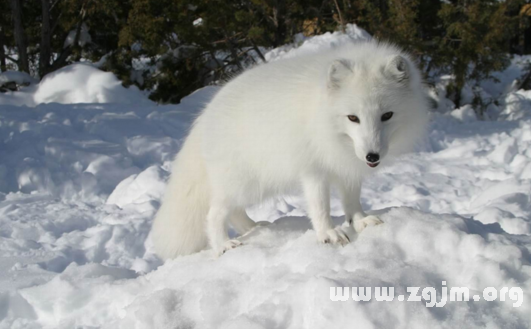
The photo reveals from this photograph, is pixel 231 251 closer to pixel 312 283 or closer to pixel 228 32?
pixel 312 283

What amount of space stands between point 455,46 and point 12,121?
23.9 ft

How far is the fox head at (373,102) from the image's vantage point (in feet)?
6.89

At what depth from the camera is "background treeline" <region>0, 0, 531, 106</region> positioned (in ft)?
26.6

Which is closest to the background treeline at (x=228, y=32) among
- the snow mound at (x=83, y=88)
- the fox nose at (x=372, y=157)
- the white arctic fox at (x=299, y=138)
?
the snow mound at (x=83, y=88)

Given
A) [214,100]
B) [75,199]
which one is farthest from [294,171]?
[75,199]

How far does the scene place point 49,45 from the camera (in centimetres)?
1022

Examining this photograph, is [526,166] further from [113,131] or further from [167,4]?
[167,4]

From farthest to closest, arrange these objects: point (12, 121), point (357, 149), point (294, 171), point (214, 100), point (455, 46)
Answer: point (455, 46) < point (12, 121) < point (214, 100) < point (294, 171) < point (357, 149)

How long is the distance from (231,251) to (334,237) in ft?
1.77

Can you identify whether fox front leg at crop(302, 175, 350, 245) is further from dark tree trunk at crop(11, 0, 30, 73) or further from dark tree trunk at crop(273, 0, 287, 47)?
dark tree trunk at crop(11, 0, 30, 73)

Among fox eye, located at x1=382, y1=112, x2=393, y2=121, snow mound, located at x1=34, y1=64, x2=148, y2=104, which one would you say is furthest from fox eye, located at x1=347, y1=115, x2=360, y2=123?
snow mound, located at x1=34, y1=64, x2=148, y2=104

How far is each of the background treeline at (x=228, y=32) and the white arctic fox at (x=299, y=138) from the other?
589 cm

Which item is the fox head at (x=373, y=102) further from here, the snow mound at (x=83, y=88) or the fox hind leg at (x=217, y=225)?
the snow mound at (x=83, y=88)

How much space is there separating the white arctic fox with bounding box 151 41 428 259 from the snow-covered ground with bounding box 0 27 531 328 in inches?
8.3
